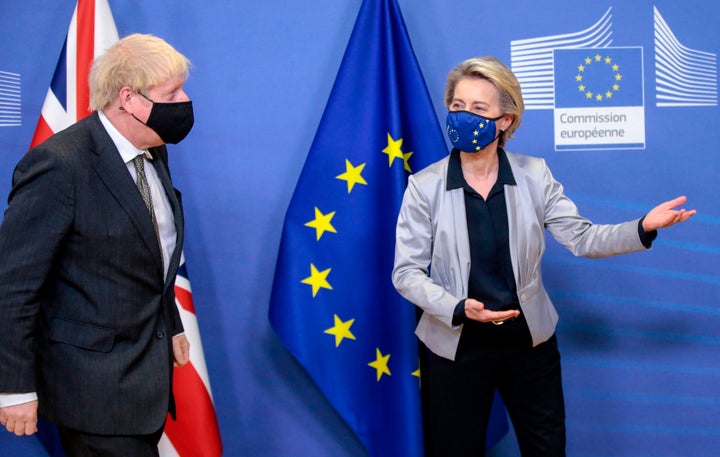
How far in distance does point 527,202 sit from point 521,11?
925mm

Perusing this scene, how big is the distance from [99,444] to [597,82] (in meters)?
2.00

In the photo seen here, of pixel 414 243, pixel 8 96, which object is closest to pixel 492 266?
pixel 414 243

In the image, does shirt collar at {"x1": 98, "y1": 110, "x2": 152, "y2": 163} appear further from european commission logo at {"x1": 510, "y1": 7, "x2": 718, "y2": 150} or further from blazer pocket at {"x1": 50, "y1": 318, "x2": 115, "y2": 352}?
european commission logo at {"x1": 510, "y1": 7, "x2": 718, "y2": 150}

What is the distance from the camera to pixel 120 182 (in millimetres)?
1557

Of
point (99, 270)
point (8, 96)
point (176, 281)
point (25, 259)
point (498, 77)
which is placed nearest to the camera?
point (25, 259)

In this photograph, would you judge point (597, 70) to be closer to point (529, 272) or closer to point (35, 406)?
point (529, 272)

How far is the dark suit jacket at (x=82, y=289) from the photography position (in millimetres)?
1437

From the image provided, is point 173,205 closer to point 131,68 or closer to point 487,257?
point 131,68

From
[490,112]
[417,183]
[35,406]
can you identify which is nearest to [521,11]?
[490,112]

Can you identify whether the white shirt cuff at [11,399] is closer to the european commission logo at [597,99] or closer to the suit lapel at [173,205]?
the suit lapel at [173,205]

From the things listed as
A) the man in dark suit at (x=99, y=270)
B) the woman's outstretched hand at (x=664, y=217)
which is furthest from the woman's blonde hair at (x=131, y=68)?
the woman's outstretched hand at (x=664, y=217)

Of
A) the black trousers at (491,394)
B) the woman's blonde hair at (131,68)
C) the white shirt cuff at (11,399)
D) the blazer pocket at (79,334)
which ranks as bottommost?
the black trousers at (491,394)

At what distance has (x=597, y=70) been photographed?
261 centimetres

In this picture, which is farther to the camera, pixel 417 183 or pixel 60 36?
pixel 60 36
